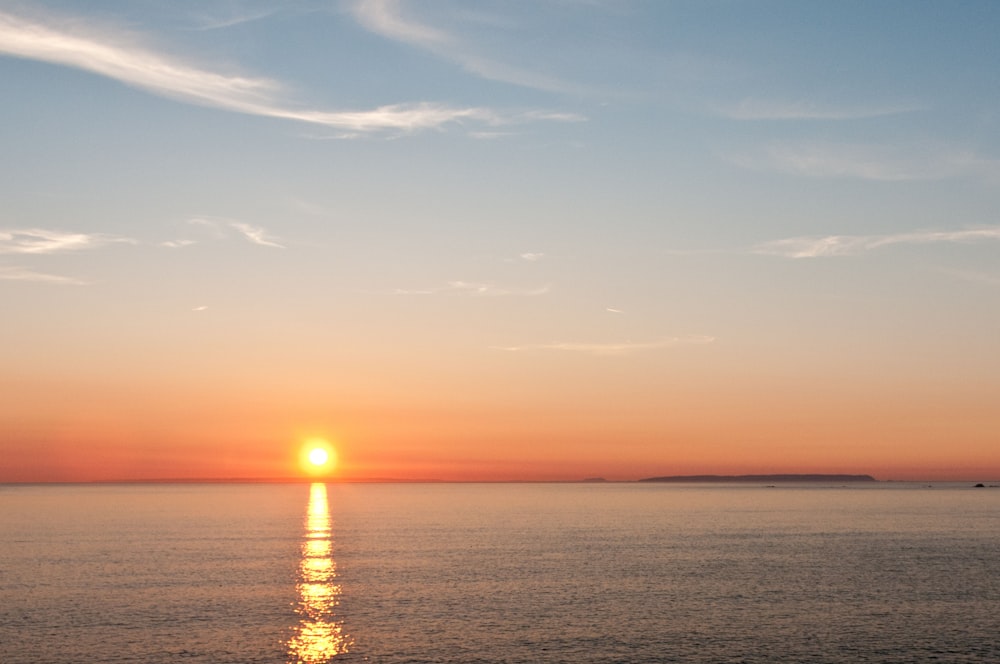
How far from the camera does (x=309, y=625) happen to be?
74938mm

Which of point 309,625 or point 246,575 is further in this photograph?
point 246,575

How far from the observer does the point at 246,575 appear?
353 feet

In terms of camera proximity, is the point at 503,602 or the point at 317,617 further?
the point at 503,602

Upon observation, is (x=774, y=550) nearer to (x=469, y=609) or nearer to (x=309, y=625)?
(x=469, y=609)

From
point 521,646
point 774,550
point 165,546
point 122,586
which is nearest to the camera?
point 521,646

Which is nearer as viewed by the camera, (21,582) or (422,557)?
(21,582)

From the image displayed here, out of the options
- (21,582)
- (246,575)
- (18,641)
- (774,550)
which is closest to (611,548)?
(774,550)

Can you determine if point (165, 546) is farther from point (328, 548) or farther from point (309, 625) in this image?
point (309, 625)

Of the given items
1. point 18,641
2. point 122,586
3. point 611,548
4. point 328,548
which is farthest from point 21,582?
point 611,548

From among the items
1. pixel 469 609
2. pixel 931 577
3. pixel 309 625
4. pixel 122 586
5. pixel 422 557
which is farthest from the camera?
pixel 422 557

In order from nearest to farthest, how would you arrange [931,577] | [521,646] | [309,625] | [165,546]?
[521,646], [309,625], [931,577], [165,546]

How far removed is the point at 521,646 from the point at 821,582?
4587 cm

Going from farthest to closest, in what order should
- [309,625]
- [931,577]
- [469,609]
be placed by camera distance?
1. [931,577]
2. [469,609]
3. [309,625]

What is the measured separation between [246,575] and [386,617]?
3529cm
